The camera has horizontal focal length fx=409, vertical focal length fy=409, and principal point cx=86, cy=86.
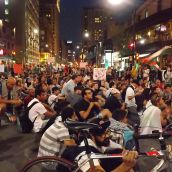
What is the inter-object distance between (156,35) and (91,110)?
39.2 metres

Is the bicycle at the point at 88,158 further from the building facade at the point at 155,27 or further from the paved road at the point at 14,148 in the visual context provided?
the building facade at the point at 155,27

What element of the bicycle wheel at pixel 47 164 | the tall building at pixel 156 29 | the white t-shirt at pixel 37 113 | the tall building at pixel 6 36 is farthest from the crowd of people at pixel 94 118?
the tall building at pixel 6 36

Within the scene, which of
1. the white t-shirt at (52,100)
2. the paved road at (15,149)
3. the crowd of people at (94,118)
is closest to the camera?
the crowd of people at (94,118)

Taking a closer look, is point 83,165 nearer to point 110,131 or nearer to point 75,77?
point 110,131

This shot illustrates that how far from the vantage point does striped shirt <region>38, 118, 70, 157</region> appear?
20.0ft

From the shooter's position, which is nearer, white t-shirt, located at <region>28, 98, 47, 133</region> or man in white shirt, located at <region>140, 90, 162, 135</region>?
man in white shirt, located at <region>140, 90, 162, 135</region>

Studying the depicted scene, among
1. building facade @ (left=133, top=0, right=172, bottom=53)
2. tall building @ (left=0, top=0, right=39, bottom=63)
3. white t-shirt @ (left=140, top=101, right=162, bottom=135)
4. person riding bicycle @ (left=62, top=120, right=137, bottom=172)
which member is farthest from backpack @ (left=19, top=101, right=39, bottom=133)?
tall building @ (left=0, top=0, right=39, bottom=63)

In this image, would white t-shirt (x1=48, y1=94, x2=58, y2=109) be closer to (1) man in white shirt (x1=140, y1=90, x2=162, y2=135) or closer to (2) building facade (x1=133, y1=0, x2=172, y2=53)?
(1) man in white shirt (x1=140, y1=90, x2=162, y2=135)

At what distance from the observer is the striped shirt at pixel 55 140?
608cm

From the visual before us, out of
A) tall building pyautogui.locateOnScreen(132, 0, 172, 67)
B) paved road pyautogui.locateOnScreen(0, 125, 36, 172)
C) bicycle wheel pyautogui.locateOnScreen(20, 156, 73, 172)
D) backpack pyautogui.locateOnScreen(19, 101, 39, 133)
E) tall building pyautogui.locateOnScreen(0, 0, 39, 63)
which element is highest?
tall building pyautogui.locateOnScreen(0, 0, 39, 63)

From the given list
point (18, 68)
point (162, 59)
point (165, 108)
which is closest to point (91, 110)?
point (165, 108)

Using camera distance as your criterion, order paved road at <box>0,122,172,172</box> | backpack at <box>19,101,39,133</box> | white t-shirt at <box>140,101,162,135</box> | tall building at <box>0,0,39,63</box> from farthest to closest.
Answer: tall building at <box>0,0,39,63</box> < backpack at <box>19,101,39,133</box> < white t-shirt at <box>140,101,162,135</box> < paved road at <box>0,122,172,172</box>

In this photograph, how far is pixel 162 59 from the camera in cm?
4038

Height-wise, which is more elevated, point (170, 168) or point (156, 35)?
point (156, 35)
